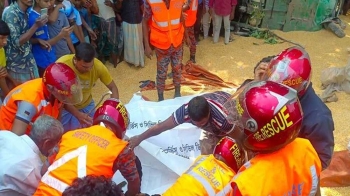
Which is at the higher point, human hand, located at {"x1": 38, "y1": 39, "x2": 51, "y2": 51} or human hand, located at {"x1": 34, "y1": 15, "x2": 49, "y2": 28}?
human hand, located at {"x1": 34, "y1": 15, "x2": 49, "y2": 28}

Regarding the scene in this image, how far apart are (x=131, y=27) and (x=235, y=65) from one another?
1.65 metres

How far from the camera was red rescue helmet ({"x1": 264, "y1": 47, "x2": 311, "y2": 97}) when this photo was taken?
258cm

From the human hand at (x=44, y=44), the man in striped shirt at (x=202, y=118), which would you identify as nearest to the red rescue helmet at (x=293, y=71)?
the man in striped shirt at (x=202, y=118)

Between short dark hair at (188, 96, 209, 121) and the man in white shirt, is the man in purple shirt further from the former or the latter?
the man in white shirt

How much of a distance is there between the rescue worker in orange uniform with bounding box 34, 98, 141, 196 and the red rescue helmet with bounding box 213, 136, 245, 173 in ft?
2.06

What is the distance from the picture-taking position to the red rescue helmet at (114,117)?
2.69m

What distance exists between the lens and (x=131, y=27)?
19.5ft

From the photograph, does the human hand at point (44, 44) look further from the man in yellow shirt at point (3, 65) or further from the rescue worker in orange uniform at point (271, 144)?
the rescue worker in orange uniform at point (271, 144)

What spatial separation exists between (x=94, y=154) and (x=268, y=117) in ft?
3.54

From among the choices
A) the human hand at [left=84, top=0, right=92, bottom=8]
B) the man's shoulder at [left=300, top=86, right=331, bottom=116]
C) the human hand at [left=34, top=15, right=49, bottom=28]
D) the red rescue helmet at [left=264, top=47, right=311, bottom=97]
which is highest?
the red rescue helmet at [left=264, top=47, right=311, bottom=97]

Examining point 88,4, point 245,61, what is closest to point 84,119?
point 88,4

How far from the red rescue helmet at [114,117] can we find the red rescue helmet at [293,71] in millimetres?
981

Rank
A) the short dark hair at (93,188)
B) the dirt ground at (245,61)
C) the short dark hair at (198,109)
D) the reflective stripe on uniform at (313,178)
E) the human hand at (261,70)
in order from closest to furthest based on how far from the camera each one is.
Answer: the short dark hair at (93,188)
the reflective stripe on uniform at (313,178)
the short dark hair at (198,109)
the human hand at (261,70)
the dirt ground at (245,61)

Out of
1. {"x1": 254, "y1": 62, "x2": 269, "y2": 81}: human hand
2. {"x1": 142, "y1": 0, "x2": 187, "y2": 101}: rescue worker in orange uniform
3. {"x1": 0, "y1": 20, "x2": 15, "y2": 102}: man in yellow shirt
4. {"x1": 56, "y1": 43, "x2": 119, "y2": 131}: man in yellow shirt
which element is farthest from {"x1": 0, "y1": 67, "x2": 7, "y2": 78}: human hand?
{"x1": 254, "y1": 62, "x2": 269, "y2": 81}: human hand
